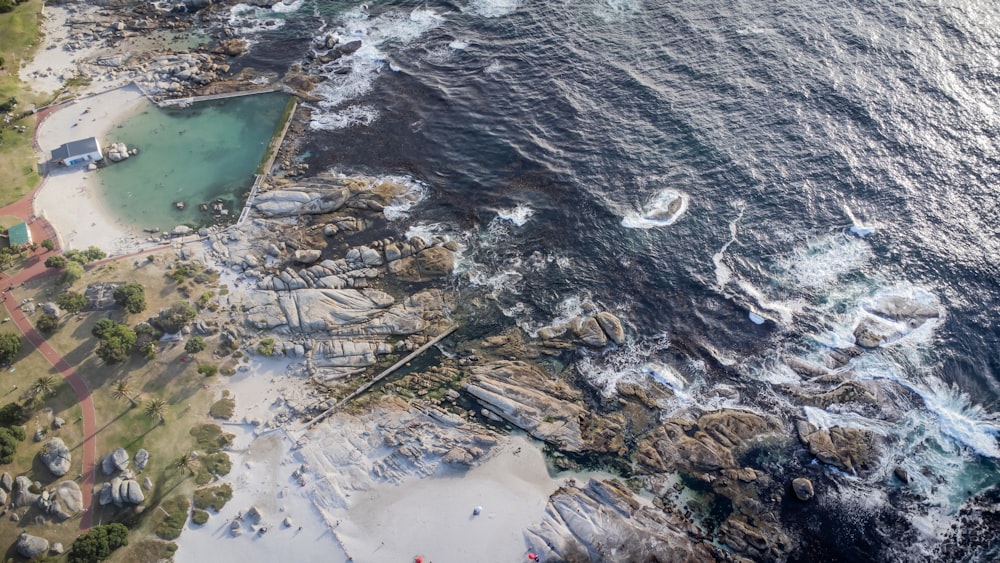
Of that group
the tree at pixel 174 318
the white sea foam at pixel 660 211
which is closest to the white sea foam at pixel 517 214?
the white sea foam at pixel 660 211

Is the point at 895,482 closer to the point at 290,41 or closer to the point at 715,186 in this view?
the point at 715,186

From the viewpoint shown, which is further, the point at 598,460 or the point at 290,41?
the point at 290,41

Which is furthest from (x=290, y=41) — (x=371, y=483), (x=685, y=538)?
(x=685, y=538)

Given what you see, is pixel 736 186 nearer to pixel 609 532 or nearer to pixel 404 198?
pixel 404 198

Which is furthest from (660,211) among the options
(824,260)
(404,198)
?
(404,198)

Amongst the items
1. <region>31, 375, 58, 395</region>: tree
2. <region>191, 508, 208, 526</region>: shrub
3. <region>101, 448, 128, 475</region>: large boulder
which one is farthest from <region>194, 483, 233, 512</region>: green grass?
<region>31, 375, 58, 395</region>: tree

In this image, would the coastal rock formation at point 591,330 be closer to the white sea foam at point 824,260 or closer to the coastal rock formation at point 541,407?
the coastal rock formation at point 541,407

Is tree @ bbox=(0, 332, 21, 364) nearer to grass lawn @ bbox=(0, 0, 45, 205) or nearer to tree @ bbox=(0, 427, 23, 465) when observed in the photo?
tree @ bbox=(0, 427, 23, 465)
